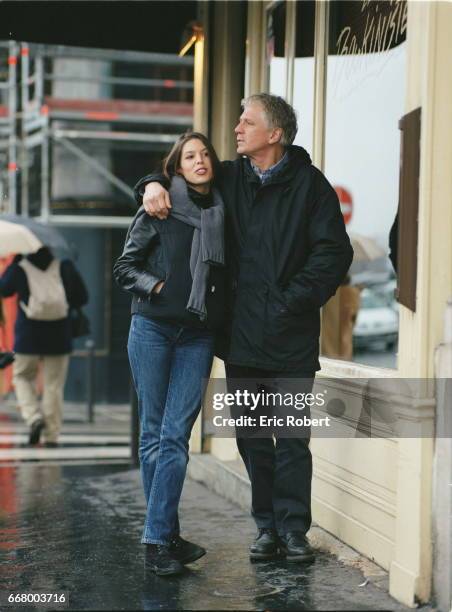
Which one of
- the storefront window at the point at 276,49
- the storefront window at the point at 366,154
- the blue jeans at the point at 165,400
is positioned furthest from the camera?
the storefront window at the point at 276,49

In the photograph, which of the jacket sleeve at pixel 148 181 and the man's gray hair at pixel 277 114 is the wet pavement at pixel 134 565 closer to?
the jacket sleeve at pixel 148 181

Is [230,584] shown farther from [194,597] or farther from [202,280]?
[202,280]

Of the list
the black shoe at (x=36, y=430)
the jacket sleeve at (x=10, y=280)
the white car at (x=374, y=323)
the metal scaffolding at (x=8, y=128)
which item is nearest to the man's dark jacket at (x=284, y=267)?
the white car at (x=374, y=323)

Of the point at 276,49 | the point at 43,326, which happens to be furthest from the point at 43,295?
the point at 276,49

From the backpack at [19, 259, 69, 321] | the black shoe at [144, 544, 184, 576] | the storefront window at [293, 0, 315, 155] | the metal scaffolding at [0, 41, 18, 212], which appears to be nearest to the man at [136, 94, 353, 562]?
the black shoe at [144, 544, 184, 576]

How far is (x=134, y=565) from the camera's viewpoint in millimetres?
4891

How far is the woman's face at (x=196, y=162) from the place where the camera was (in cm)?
471

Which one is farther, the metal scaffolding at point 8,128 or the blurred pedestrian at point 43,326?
the metal scaffolding at point 8,128

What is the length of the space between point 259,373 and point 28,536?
66.1 inches

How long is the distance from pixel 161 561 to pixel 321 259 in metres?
1.48

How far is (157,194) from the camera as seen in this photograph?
460cm

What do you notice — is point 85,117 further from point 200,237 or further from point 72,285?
point 200,237

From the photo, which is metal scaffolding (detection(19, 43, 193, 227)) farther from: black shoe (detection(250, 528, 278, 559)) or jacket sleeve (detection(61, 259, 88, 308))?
black shoe (detection(250, 528, 278, 559))

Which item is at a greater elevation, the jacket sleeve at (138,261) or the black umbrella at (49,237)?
the black umbrella at (49,237)
